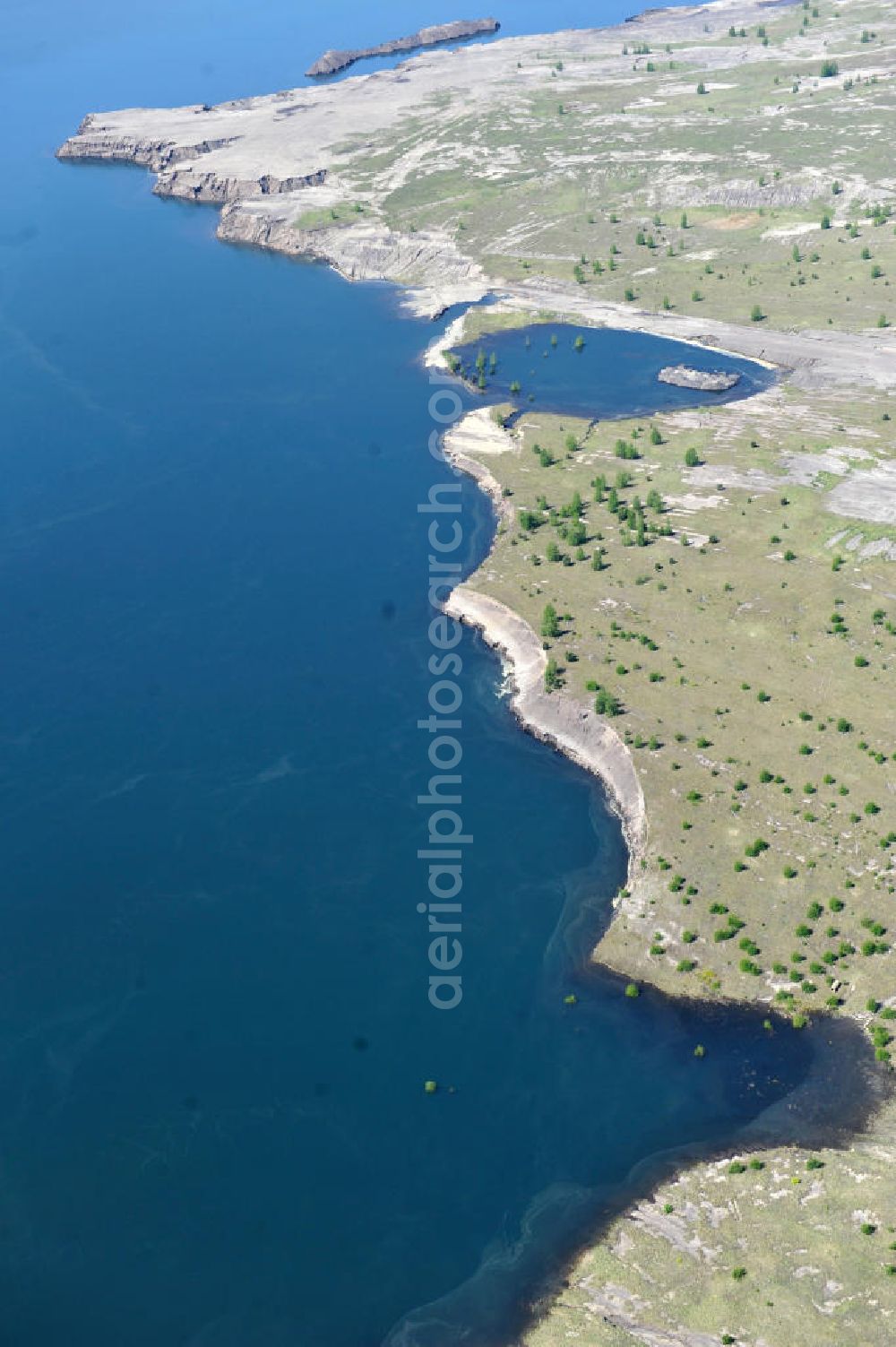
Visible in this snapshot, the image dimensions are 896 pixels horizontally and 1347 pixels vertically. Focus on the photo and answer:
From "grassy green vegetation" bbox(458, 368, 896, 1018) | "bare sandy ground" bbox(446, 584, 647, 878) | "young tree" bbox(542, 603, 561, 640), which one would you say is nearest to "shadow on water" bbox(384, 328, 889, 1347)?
"grassy green vegetation" bbox(458, 368, 896, 1018)

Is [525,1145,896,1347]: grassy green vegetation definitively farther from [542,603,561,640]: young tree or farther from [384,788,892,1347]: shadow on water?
[542,603,561,640]: young tree

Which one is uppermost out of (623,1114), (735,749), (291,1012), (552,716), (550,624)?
(550,624)

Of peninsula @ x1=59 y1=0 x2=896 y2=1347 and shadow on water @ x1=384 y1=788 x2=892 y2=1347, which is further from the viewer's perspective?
shadow on water @ x1=384 y1=788 x2=892 y2=1347

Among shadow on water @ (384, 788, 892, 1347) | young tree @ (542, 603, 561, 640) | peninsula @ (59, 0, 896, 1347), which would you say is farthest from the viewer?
young tree @ (542, 603, 561, 640)

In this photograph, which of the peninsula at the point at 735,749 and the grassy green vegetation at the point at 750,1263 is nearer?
the grassy green vegetation at the point at 750,1263

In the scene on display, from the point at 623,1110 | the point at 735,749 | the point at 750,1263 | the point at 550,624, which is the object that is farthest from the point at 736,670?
the point at 750,1263

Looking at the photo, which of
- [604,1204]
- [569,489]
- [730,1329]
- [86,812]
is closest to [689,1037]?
[604,1204]

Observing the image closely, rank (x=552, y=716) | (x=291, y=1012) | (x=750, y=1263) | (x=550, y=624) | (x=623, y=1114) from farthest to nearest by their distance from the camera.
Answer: (x=550, y=624) < (x=552, y=716) < (x=291, y=1012) < (x=623, y=1114) < (x=750, y=1263)

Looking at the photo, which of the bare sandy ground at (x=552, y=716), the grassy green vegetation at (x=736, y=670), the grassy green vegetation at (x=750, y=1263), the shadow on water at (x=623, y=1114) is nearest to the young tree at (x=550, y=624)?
the grassy green vegetation at (x=736, y=670)

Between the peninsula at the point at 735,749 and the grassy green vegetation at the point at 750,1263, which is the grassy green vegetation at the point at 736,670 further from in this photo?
the grassy green vegetation at the point at 750,1263

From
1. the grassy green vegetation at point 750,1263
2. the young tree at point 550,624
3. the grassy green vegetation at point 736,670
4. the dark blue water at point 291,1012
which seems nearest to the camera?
the grassy green vegetation at point 750,1263

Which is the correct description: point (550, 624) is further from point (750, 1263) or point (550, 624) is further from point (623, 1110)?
point (750, 1263)

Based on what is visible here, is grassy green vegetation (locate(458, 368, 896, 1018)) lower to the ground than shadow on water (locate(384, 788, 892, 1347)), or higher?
higher
